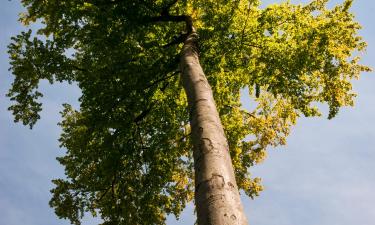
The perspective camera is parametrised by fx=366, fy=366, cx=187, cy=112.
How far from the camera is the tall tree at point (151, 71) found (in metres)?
9.94

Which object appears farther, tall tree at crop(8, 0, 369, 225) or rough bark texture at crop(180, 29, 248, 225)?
tall tree at crop(8, 0, 369, 225)

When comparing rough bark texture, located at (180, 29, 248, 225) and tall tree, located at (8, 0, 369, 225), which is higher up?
tall tree, located at (8, 0, 369, 225)

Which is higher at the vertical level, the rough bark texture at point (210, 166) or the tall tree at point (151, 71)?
the tall tree at point (151, 71)

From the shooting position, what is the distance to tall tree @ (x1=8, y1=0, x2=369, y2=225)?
9.94 metres

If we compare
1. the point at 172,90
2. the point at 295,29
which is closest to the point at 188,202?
the point at 172,90

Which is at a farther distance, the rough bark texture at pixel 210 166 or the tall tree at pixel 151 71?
the tall tree at pixel 151 71

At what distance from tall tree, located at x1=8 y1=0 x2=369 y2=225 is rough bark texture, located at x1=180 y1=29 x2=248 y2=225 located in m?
1.84

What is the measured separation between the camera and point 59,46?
10633 mm

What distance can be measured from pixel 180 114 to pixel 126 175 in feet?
8.97

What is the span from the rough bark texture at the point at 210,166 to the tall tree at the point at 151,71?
184 centimetres

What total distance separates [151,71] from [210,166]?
19.6ft

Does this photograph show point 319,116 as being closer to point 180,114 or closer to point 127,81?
point 180,114

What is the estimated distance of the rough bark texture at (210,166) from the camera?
400 centimetres

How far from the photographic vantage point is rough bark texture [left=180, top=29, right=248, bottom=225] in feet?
13.1
